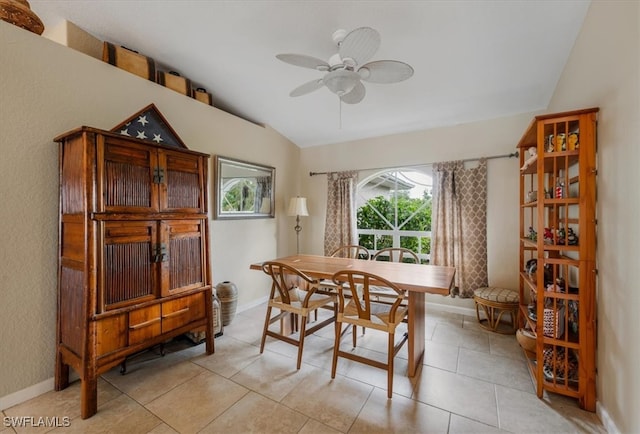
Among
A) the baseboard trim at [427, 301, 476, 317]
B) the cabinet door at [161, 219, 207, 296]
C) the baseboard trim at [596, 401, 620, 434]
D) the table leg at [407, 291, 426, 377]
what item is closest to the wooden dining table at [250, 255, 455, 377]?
the table leg at [407, 291, 426, 377]

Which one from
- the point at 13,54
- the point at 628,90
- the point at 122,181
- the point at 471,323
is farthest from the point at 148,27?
the point at 471,323

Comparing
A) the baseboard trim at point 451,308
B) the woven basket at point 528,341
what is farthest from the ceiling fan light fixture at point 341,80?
the baseboard trim at point 451,308

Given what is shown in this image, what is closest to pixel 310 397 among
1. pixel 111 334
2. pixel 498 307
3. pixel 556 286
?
pixel 111 334

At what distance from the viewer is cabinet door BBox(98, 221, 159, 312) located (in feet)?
5.94

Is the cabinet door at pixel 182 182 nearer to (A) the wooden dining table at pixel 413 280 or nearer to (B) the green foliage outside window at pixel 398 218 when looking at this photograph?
(A) the wooden dining table at pixel 413 280

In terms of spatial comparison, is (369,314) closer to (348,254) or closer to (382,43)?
(348,254)

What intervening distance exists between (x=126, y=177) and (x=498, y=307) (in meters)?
3.60

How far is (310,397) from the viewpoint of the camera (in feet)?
6.20

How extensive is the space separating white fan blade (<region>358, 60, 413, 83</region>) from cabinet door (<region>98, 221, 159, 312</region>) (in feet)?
6.45

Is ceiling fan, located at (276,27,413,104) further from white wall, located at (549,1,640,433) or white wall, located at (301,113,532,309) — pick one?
white wall, located at (301,113,532,309)

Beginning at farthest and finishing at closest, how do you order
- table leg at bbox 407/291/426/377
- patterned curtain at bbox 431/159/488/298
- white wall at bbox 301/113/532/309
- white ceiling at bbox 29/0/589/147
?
1. patterned curtain at bbox 431/159/488/298
2. white wall at bbox 301/113/532/309
3. table leg at bbox 407/291/426/377
4. white ceiling at bbox 29/0/589/147

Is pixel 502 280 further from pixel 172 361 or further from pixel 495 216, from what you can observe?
pixel 172 361

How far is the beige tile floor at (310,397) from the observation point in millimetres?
1636

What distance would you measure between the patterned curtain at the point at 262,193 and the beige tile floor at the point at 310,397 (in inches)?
75.6
